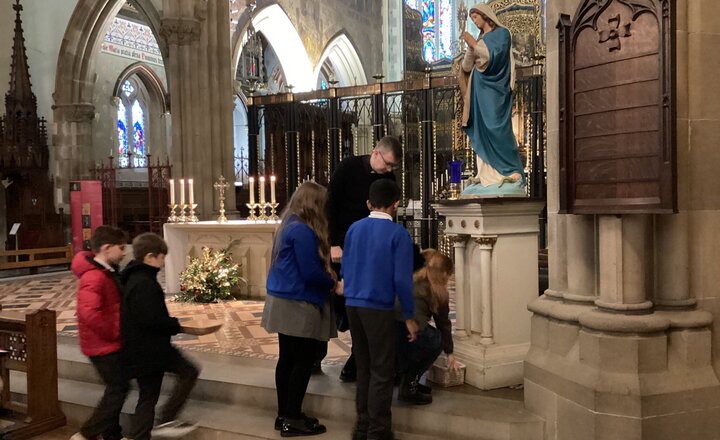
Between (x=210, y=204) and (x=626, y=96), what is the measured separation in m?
9.89

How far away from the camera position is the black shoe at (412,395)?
3814mm

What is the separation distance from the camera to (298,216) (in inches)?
141

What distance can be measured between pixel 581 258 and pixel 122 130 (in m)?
19.1

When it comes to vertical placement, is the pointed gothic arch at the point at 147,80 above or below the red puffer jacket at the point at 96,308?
above

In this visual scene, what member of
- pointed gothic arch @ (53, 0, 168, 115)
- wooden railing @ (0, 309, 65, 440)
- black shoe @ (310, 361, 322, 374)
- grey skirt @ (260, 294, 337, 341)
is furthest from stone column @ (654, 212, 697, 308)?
pointed gothic arch @ (53, 0, 168, 115)

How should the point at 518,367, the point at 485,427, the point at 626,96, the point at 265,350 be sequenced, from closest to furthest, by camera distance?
the point at 626,96, the point at 485,427, the point at 518,367, the point at 265,350

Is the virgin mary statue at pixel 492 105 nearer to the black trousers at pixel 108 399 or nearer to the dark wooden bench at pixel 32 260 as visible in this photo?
the black trousers at pixel 108 399

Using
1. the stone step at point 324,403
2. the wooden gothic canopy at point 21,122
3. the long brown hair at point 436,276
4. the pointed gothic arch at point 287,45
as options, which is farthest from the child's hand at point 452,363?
the pointed gothic arch at point 287,45

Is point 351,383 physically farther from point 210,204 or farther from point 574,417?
point 210,204

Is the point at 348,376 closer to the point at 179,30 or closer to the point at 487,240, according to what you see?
the point at 487,240

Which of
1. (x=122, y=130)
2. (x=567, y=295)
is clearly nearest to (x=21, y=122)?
(x=122, y=130)

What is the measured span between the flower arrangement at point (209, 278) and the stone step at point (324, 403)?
2666mm

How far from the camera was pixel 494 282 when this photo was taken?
4.13 m

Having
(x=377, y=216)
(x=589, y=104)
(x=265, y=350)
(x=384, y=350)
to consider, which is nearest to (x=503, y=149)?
(x=589, y=104)
